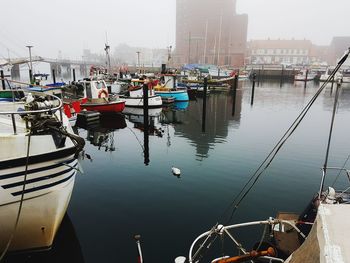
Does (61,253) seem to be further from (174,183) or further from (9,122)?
(174,183)

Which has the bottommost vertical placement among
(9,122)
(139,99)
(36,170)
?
(139,99)

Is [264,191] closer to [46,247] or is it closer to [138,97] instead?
[46,247]

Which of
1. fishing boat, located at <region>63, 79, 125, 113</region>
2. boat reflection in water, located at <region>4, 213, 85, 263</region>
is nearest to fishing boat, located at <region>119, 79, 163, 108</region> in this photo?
fishing boat, located at <region>63, 79, 125, 113</region>

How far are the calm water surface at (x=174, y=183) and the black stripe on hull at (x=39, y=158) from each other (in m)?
3.07

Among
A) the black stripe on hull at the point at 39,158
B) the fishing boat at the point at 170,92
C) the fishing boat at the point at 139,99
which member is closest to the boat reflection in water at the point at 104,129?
the fishing boat at the point at 139,99

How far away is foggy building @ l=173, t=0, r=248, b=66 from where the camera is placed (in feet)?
377

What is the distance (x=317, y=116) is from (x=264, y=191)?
2181 centimetres

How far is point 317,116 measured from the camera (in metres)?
28.2

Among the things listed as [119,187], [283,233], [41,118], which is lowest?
[119,187]

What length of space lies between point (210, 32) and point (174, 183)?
12346cm

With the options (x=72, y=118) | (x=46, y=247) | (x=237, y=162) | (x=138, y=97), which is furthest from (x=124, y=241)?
(x=138, y=97)

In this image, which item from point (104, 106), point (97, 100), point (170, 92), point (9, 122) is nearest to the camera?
point (9, 122)

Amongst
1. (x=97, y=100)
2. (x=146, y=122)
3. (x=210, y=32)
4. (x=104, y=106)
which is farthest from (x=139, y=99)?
(x=210, y=32)

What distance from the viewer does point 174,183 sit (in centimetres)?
1156
